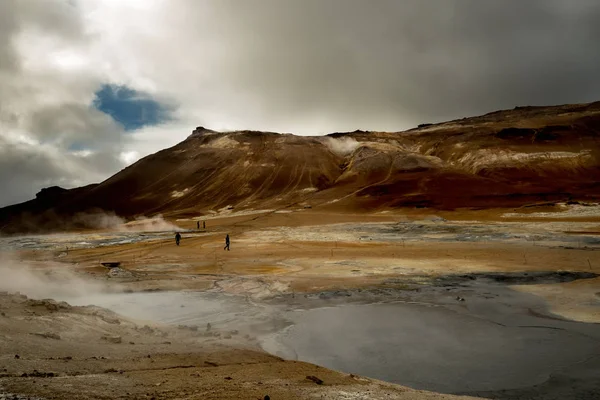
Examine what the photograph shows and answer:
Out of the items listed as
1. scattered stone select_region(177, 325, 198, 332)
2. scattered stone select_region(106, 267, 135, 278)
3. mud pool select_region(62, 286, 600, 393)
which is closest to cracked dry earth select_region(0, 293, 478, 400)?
scattered stone select_region(177, 325, 198, 332)

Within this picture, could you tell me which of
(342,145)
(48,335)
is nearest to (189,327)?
(48,335)

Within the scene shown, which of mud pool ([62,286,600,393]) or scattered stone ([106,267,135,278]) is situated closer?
mud pool ([62,286,600,393])

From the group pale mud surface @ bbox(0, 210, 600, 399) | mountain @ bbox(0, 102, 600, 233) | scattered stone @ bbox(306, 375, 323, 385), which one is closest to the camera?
scattered stone @ bbox(306, 375, 323, 385)

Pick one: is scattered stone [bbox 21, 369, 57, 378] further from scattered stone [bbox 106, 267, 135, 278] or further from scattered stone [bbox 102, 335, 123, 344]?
scattered stone [bbox 106, 267, 135, 278]

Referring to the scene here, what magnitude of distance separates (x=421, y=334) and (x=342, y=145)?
144904 millimetres

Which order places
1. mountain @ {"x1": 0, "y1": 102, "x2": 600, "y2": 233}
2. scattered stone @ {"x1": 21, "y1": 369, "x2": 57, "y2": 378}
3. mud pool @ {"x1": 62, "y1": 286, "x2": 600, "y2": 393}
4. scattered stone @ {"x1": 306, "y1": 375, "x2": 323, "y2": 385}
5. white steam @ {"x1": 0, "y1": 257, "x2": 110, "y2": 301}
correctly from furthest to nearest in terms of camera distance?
mountain @ {"x1": 0, "y1": 102, "x2": 600, "y2": 233}
white steam @ {"x1": 0, "y1": 257, "x2": 110, "y2": 301}
mud pool @ {"x1": 62, "y1": 286, "x2": 600, "y2": 393}
scattered stone @ {"x1": 306, "y1": 375, "x2": 323, "y2": 385}
scattered stone @ {"x1": 21, "y1": 369, "x2": 57, "y2": 378}

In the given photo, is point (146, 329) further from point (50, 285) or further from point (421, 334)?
point (50, 285)

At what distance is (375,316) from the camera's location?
14930 mm

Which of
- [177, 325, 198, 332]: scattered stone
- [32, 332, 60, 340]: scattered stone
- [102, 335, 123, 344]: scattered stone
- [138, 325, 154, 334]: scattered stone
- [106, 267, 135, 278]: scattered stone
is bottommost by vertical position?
[177, 325, 198, 332]: scattered stone

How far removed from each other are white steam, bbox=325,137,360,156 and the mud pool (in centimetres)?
13329

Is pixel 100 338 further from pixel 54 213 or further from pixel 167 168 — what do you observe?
pixel 167 168

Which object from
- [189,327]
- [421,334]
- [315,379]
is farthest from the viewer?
[189,327]

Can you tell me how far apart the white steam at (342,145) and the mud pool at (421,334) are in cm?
13329

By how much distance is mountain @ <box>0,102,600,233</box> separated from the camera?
9712cm
